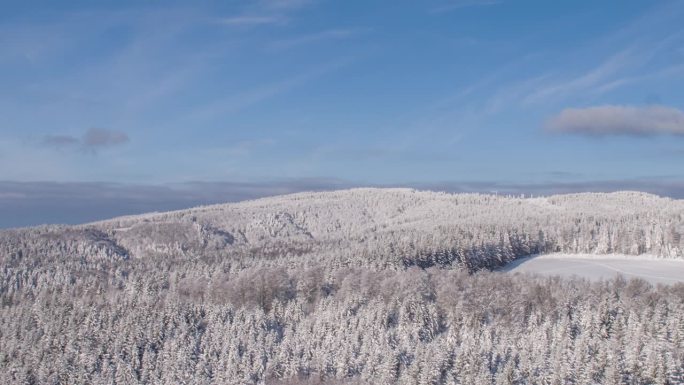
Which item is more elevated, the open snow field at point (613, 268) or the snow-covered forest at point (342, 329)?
the open snow field at point (613, 268)

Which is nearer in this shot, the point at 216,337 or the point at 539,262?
the point at 216,337

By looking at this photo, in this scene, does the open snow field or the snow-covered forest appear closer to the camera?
the snow-covered forest

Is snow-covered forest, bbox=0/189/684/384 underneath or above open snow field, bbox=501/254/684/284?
underneath

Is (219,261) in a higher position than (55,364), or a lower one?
higher

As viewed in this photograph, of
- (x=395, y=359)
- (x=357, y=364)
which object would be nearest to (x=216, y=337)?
(x=357, y=364)

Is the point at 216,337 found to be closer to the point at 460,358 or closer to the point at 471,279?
the point at 460,358

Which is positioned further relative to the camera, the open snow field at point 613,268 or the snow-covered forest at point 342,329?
the open snow field at point 613,268

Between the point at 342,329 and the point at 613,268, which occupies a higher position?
the point at 613,268

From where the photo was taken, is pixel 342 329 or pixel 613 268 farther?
pixel 613 268
